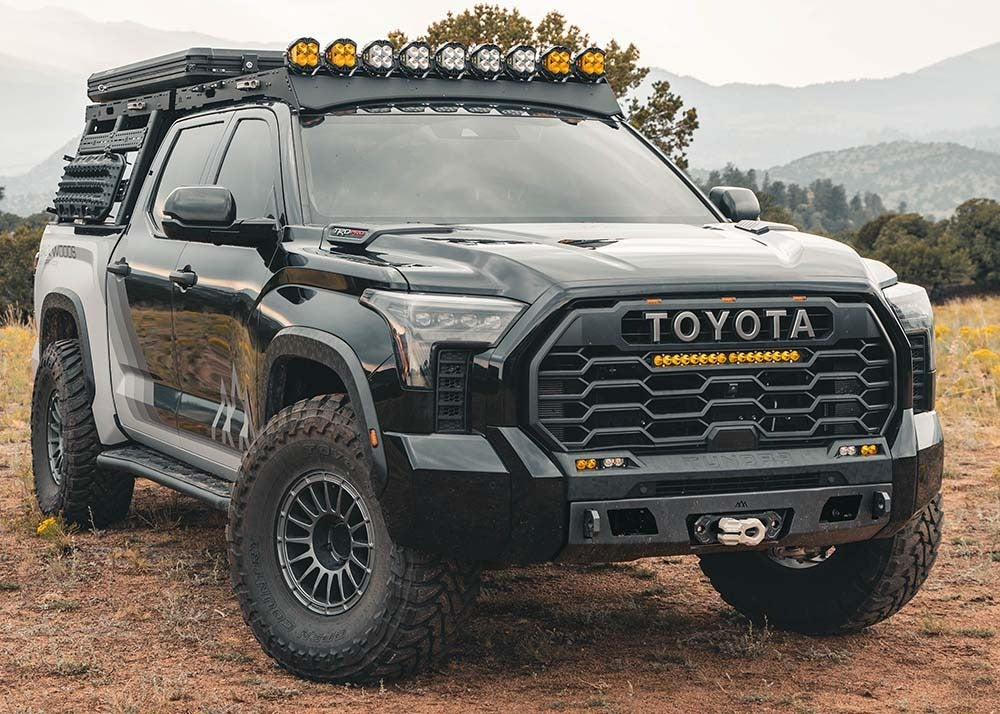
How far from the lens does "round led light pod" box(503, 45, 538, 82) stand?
19.8ft

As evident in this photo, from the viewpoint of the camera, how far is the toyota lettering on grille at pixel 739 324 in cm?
403

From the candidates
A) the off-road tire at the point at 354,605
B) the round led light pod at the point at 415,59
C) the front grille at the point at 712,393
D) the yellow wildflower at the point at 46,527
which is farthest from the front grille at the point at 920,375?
the yellow wildflower at the point at 46,527

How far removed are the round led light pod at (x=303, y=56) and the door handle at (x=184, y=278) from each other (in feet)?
3.02

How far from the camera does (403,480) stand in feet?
13.2

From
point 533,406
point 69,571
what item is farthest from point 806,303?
point 69,571

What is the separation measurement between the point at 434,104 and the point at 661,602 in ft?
7.54

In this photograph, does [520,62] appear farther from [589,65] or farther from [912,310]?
[912,310]

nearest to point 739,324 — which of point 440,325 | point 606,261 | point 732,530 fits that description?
point 606,261

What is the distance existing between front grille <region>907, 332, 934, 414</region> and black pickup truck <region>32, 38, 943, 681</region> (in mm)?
11

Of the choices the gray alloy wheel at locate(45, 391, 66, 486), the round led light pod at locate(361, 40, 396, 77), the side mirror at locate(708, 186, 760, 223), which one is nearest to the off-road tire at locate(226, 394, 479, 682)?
the round led light pod at locate(361, 40, 396, 77)

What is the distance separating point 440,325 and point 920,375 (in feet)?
5.41

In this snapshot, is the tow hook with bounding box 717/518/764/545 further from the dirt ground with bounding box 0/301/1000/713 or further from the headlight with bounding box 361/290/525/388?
the headlight with bounding box 361/290/525/388

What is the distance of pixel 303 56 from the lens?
18.0 feet

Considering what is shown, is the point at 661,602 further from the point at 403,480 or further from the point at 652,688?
the point at 403,480
